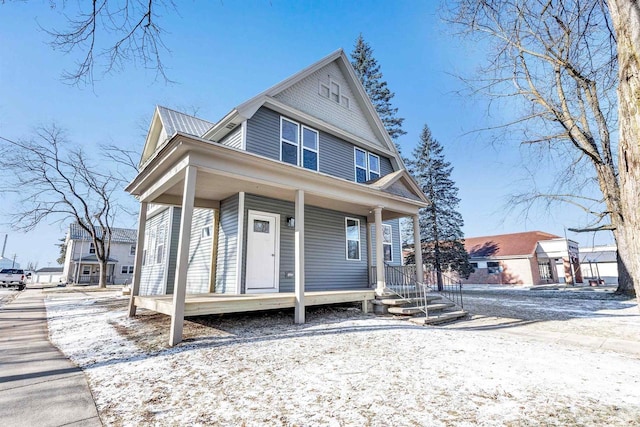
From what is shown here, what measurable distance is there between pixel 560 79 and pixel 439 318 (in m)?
7.20

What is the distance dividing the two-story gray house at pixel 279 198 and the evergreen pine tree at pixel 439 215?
38.5 ft

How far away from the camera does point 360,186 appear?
27.1 ft

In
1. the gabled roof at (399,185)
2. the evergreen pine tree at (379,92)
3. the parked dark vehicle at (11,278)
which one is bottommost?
the parked dark vehicle at (11,278)

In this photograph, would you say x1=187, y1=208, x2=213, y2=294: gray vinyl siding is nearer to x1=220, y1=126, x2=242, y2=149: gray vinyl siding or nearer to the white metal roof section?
x1=220, y1=126, x2=242, y2=149: gray vinyl siding

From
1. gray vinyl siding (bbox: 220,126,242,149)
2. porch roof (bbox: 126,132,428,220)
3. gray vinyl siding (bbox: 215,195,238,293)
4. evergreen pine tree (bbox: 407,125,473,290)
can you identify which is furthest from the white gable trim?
evergreen pine tree (bbox: 407,125,473,290)

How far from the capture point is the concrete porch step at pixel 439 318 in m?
7.21

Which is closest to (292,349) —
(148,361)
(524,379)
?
(148,361)

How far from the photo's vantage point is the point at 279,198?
866 centimetres

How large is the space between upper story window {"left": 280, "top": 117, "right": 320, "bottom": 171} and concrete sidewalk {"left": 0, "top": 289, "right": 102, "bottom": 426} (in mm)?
6633

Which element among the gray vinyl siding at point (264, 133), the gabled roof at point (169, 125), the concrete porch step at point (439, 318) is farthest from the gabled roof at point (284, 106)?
the concrete porch step at point (439, 318)

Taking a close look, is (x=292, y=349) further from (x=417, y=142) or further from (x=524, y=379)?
(x=417, y=142)

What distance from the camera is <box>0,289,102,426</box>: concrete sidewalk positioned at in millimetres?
2746

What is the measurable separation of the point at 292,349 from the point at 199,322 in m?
3.15

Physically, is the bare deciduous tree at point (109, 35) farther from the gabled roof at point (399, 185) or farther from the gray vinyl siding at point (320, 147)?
the gabled roof at point (399, 185)
